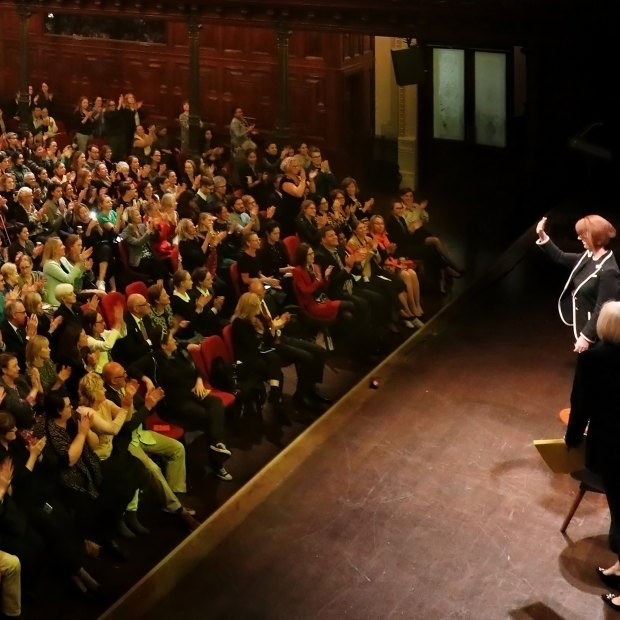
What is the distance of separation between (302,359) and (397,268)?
6.60 feet

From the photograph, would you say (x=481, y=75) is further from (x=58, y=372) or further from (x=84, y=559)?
(x=84, y=559)

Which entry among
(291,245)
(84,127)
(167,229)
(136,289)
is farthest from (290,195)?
(84,127)

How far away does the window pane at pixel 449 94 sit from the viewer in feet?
49.0

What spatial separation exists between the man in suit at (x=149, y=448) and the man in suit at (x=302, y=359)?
1.57 meters

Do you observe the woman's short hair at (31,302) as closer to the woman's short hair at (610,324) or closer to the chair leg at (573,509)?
the chair leg at (573,509)

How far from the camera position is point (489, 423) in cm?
771

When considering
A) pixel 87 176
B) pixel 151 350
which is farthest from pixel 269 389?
pixel 87 176

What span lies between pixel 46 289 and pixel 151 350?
5.67 ft

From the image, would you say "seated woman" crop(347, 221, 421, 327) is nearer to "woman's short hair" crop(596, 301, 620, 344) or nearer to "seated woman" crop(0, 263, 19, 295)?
"seated woman" crop(0, 263, 19, 295)

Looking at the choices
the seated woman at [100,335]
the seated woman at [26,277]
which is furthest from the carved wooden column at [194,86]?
the seated woman at [100,335]

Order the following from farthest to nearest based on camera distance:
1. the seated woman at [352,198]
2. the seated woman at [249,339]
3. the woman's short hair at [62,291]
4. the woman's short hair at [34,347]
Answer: the seated woman at [352,198], the seated woman at [249,339], the woman's short hair at [62,291], the woman's short hair at [34,347]

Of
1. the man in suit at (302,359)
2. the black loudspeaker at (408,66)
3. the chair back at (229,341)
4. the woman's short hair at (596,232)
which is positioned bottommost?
the man in suit at (302,359)

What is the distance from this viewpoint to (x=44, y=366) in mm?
6906

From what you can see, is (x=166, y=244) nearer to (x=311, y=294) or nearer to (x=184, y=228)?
(x=184, y=228)
